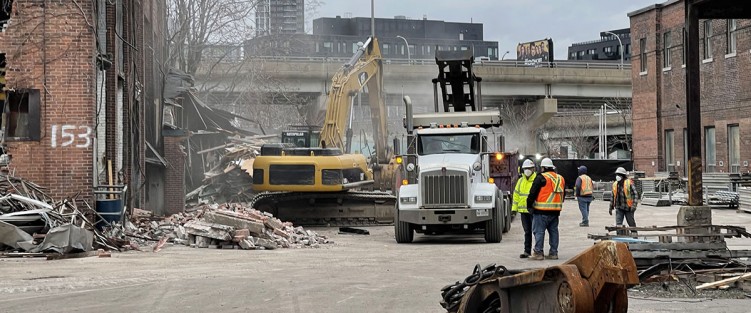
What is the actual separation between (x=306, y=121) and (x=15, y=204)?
46.4 metres

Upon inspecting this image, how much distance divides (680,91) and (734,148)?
5447mm

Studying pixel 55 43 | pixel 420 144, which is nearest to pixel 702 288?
pixel 420 144

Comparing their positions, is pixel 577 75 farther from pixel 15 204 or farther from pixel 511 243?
pixel 15 204

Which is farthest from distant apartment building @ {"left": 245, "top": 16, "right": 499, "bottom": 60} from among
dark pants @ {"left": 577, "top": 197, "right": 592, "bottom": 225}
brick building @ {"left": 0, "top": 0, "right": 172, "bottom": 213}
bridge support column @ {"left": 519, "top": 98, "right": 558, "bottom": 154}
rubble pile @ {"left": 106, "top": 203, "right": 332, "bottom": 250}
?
brick building @ {"left": 0, "top": 0, "right": 172, "bottom": 213}

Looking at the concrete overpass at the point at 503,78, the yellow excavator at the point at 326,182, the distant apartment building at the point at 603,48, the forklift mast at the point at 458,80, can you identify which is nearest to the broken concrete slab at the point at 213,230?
the yellow excavator at the point at 326,182

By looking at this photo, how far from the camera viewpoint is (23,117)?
1991 cm

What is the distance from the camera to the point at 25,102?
19.9m

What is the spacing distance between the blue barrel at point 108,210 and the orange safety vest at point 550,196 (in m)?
8.93

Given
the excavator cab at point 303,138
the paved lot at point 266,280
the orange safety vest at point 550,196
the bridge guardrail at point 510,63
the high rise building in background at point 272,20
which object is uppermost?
the high rise building in background at point 272,20

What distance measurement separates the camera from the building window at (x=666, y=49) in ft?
156

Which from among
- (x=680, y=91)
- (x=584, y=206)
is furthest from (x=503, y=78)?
(x=584, y=206)

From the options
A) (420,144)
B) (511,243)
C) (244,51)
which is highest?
(244,51)

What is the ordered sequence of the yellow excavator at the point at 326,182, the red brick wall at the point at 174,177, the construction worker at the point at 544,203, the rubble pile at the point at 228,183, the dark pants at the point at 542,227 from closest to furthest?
the construction worker at the point at 544,203 → the dark pants at the point at 542,227 → the yellow excavator at the point at 326,182 → the red brick wall at the point at 174,177 → the rubble pile at the point at 228,183

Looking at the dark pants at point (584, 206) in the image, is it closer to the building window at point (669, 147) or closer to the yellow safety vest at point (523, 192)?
the yellow safety vest at point (523, 192)
